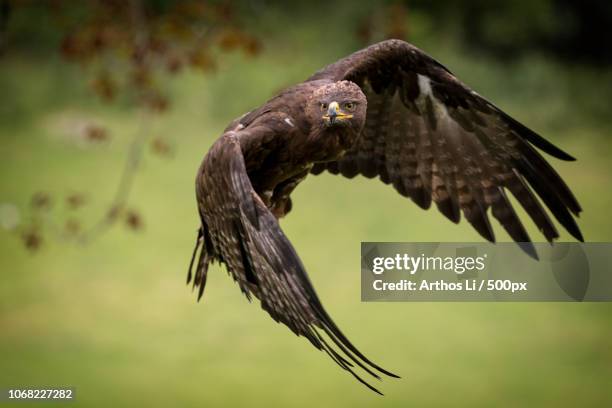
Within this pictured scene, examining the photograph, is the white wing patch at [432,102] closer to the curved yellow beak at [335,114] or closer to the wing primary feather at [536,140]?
the wing primary feather at [536,140]

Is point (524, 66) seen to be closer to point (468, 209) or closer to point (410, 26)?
point (410, 26)

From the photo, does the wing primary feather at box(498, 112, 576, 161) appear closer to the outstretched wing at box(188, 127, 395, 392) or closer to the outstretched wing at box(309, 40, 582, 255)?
the outstretched wing at box(309, 40, 582, 255)

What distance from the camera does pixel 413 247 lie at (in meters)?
3.62

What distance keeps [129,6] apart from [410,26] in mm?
1841

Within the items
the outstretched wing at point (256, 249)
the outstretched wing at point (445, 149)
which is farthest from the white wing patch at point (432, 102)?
the outstretched wing at point (256, 249)

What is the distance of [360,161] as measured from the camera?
3309 millimetres

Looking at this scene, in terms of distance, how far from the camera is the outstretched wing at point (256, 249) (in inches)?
83.3

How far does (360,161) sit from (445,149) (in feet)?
0.95

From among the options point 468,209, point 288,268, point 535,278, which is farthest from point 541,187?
point 288,268

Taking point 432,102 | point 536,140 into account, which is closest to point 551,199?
point 536,140

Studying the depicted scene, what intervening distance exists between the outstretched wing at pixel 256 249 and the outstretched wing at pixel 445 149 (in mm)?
712

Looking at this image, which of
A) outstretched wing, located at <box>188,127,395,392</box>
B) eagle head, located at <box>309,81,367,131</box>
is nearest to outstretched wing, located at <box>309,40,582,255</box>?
eagle head, located at <box>309,81,367,131</box>

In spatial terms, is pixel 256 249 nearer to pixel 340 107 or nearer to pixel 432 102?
pixel 340 107

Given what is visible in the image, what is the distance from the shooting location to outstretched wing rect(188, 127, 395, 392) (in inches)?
83.3
